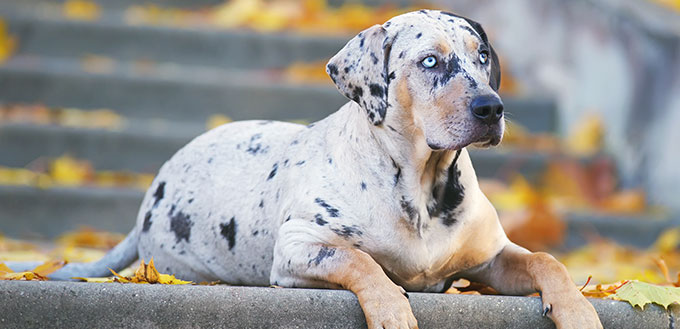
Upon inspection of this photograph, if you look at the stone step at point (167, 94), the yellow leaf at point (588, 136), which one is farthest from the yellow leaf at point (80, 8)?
the yellow leaf at point (588, 136)

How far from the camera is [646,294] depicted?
9.50ft

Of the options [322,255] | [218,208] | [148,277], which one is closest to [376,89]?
[322,255]

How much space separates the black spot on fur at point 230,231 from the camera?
345cm

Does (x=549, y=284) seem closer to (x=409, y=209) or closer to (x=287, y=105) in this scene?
(x=409, y=209)

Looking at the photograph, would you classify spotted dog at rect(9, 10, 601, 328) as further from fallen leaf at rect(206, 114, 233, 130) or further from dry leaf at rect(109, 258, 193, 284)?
fallen leaf at rect(206, 114, 233, 130)

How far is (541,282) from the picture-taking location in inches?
116

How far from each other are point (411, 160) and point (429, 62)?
0.32m

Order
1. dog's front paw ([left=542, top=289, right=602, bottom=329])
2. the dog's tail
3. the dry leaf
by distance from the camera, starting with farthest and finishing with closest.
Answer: the dog's tail → the dry leaf → dog's front paw ([left=542, top=289, right=602, bottom=329])

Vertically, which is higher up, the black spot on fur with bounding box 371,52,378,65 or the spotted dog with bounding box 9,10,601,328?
the black spot on fur with bounding box 371,52,378,65

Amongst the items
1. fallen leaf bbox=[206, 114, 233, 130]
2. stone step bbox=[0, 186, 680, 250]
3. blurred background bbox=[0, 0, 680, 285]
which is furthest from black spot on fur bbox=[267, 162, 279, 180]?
fallen leaf bbox=[206, 114, 233, 130]

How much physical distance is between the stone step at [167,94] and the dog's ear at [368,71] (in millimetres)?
3221

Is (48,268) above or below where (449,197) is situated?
below

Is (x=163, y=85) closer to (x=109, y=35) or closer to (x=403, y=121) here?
(x=109, y=35)

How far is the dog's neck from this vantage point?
3.09 meters
